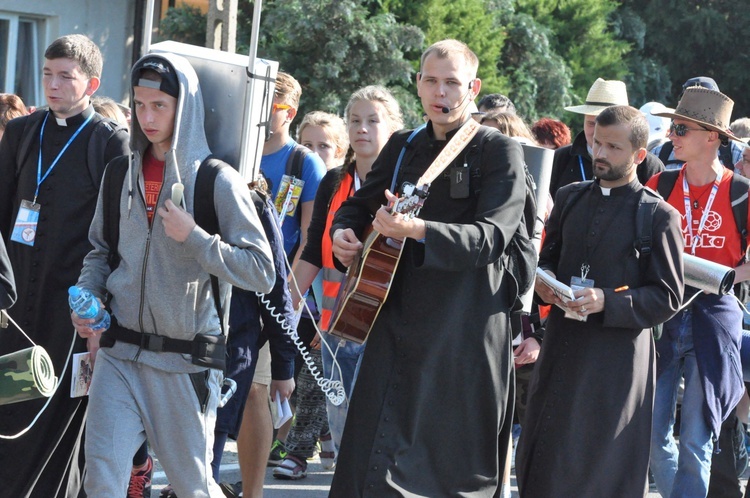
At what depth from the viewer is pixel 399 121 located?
6.41 meters

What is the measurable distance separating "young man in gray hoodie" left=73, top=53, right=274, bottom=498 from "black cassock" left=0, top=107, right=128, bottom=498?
38.1 inches

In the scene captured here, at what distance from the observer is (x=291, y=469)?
24.1 ft

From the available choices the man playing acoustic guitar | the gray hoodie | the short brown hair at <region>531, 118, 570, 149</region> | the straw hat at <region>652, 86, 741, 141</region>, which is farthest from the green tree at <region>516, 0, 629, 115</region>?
the gray hoodie

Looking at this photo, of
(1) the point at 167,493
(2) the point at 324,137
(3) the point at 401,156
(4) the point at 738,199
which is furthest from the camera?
(2) the point at 324,137

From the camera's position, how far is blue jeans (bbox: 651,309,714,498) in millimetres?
5930

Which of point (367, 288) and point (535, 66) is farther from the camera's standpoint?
point (535, 66)

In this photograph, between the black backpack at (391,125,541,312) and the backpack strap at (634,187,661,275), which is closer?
the black backpack at (391,125,541,312)

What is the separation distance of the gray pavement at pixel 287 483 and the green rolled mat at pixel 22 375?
8.51 feet

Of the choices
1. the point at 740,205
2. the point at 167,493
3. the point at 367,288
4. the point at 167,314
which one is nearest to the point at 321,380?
the point at 367,288

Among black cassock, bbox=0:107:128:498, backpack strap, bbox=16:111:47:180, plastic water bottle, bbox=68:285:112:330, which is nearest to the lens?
plastic water bottle, bbox=68:285:112:330

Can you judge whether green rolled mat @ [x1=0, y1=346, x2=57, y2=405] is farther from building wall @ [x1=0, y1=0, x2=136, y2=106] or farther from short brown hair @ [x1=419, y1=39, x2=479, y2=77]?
building wall @ [x1=0, y1=0, x2=136, y2=106]

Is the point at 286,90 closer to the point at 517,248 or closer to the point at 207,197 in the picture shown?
the point at 207,197

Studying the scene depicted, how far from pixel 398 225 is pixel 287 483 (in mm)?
3455

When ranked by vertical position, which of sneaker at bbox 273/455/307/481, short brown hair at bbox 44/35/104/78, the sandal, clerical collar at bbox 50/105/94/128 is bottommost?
sneaker at bbox 273/455/307/481
